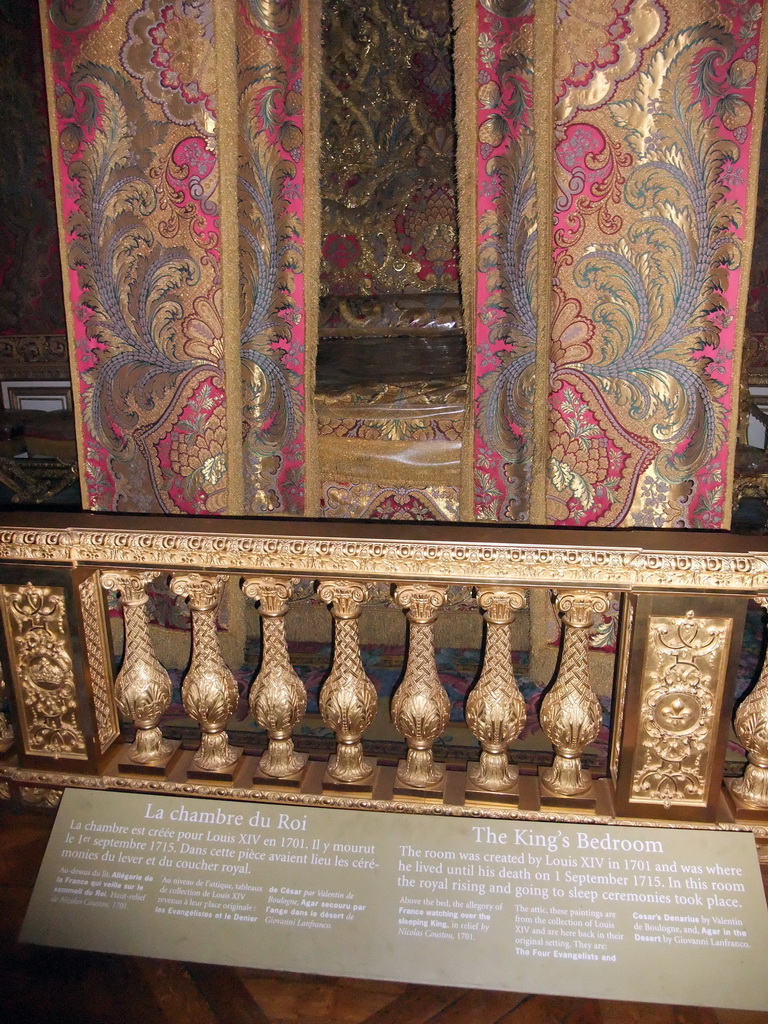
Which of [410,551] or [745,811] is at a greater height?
[410,551]

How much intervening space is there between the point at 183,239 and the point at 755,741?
5.90ft

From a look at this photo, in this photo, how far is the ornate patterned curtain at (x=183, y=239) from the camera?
1908 millimetres

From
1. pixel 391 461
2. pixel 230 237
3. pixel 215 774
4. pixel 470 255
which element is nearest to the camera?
pixel 215 774

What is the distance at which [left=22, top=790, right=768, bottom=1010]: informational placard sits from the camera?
1.04 m

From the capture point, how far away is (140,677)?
142cm

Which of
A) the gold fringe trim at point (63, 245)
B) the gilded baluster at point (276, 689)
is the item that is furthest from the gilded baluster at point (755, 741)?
the gold fringe trim at point (63, 245)

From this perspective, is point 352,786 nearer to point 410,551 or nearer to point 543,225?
point 410,551

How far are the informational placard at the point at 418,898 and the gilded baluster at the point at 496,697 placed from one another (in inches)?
7.5

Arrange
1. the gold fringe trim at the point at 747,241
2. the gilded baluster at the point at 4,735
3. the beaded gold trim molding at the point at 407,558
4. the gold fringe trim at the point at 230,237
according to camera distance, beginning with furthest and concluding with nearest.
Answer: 1. the gold fringe trim at the point at 230,237
2. the gold fringe trim at the point at 747,241
3. the gilded baluster at the point at 4,735
4. the beaded gold trim molding at the point at 407,558

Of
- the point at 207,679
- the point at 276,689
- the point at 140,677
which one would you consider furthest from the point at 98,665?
the point at 276,689

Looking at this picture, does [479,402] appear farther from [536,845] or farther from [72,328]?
[536,845]

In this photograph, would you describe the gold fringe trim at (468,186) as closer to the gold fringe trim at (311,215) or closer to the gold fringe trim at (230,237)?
the gold fringe trim at (311,215)

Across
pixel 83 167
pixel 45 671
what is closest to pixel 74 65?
pixel 83 167

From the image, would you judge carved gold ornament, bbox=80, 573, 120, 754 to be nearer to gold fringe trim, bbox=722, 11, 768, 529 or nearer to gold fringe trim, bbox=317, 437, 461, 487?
gold fringe trim, bbox=317, 437, 461, 487
